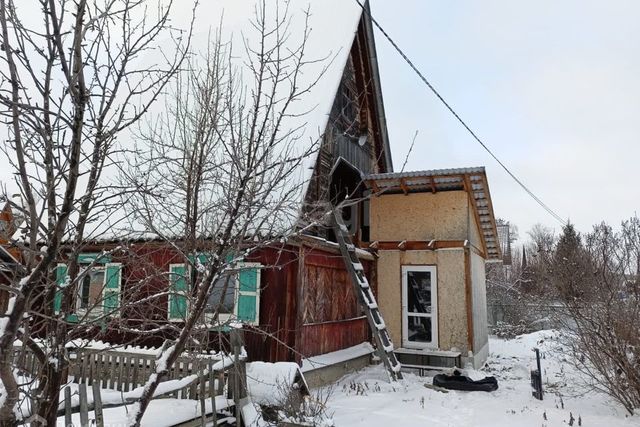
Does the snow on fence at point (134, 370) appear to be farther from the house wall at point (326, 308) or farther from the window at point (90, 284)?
the house wall at point (326, 308)

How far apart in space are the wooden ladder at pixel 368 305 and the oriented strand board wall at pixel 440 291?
7.06ft

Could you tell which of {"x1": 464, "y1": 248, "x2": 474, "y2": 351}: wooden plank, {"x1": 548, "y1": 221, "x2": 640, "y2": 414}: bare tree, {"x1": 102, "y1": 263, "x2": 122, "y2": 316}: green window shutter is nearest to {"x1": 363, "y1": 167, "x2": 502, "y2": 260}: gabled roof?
{"x1": 464, "y1": 248, "x2": 474, "y2": 351}: wooden plank

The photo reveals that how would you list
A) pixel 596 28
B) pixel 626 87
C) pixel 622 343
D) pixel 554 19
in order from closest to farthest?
1. pixel 622 343
2. pixel 596 28
3. pixel 554 19
4. pixel 626 87

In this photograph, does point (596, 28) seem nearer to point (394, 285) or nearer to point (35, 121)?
point (394, 285)

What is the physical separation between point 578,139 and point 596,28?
1417cm

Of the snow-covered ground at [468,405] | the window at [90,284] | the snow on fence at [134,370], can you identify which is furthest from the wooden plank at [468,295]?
the window at [90,284]

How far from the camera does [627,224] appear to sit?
912 cm

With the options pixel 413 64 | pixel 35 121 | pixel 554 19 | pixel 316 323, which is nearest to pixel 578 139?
pixel 554 19

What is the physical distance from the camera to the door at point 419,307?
506 inches

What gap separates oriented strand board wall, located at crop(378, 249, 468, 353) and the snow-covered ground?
1.49 m

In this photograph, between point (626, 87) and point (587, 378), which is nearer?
point (587, 378)

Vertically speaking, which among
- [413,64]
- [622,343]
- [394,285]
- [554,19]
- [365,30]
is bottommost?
[622,343]

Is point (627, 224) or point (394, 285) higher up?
point (627, 224)

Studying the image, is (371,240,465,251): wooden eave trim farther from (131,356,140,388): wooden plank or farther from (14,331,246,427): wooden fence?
(131,356,140,388): wooden plank
